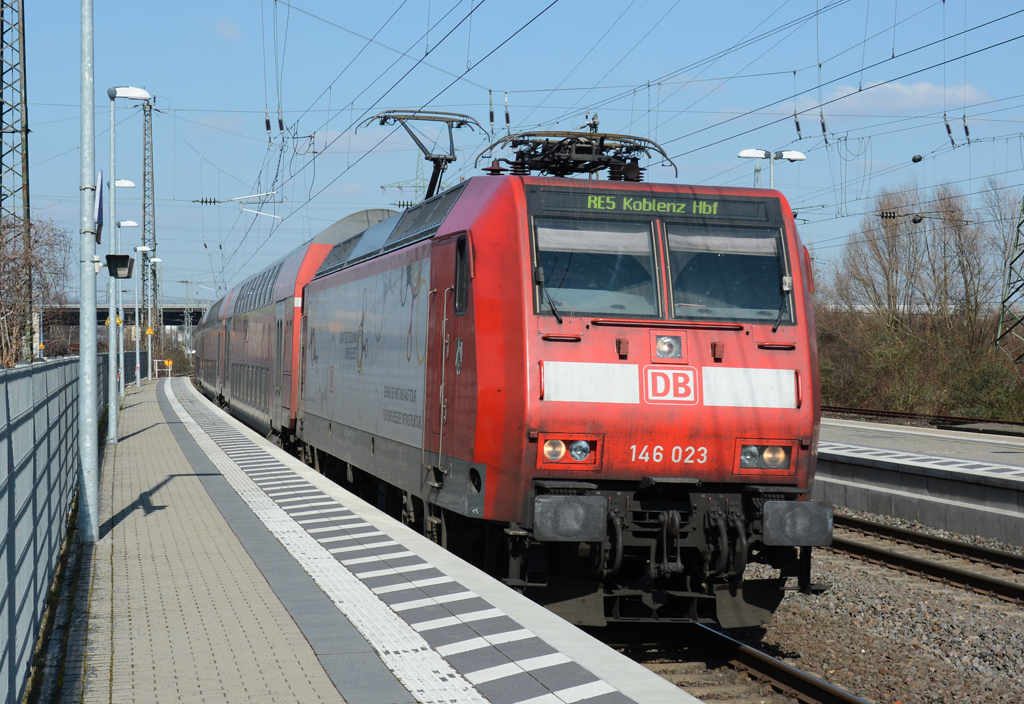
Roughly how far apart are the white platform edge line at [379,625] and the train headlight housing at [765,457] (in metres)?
2.69

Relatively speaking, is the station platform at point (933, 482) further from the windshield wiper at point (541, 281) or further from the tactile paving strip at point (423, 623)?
the windshield wiper at point (541, 281)

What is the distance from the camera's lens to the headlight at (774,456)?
24.5 feet

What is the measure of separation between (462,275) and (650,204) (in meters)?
1.55

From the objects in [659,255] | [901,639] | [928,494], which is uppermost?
[659,255]

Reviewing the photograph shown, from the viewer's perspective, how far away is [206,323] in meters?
41.3

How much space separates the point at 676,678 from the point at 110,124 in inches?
934

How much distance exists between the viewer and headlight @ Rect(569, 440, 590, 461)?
7.22m

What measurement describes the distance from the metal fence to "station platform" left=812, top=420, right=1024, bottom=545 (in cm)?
1067

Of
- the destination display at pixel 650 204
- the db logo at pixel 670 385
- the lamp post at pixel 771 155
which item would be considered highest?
the lamp post at pixel 771 155

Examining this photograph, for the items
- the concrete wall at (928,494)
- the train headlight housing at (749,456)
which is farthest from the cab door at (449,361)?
the concrete wall at (928,494)

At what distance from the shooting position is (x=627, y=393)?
287 inches

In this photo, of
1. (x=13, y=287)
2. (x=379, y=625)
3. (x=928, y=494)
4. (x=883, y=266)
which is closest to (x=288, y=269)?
(x=13, y=287)

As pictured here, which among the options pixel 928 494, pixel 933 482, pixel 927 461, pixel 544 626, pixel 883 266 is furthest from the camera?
pixel 883 266

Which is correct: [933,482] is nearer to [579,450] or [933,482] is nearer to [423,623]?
[579,450]
